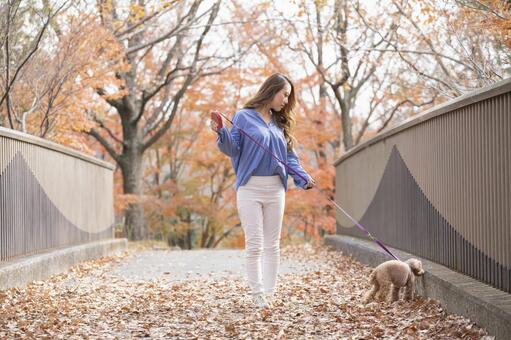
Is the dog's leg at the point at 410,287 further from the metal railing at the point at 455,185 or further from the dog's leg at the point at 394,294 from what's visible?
the metal railing at the point at 455,185

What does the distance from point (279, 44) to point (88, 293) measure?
14.0 metres

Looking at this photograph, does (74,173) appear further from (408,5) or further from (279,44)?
(279,44)

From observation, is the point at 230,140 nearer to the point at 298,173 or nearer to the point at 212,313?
the point at 298,173

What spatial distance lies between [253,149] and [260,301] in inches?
50.0

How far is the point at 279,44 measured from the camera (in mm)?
21000

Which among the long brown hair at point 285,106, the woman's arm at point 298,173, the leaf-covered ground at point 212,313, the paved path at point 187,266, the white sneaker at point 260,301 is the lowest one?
the paved path at point 187,266

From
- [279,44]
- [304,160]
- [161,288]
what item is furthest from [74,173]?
[304,160]

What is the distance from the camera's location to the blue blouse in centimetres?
649

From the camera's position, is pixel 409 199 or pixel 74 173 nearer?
pixel 409 199

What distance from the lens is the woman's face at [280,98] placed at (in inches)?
261

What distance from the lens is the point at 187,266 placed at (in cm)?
1167

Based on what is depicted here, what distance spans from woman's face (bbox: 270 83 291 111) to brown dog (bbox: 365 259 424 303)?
1.61 m

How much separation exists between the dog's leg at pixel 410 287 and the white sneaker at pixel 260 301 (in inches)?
46.4

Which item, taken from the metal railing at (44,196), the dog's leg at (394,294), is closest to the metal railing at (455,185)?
the dog's leg at (394,294)
